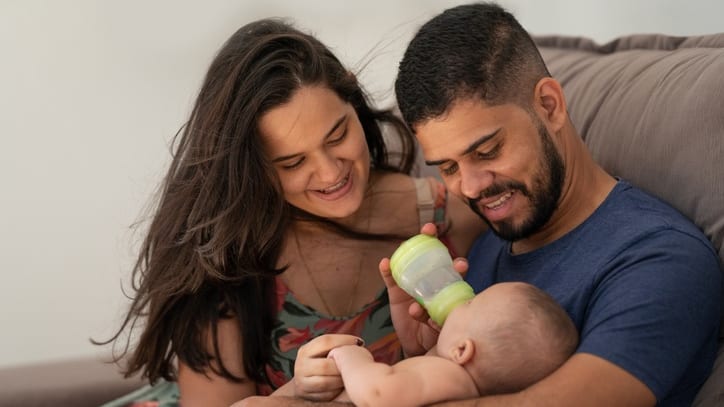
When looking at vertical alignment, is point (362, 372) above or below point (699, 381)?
above

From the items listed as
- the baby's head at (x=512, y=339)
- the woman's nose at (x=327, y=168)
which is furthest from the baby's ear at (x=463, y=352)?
the woman's nose at (x=327, y=168)

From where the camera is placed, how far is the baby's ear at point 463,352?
1380 millimetres

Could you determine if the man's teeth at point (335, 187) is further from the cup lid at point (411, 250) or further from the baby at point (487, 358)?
the baby at point (487, 358)

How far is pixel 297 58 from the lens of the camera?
5.87 ft

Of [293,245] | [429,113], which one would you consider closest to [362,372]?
[429,113]

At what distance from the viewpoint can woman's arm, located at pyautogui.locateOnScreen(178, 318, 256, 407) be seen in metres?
1.89

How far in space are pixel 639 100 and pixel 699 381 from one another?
1.86 feet

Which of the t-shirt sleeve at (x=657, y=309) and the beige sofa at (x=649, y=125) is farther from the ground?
the beige sofa at (x=649, y=125)

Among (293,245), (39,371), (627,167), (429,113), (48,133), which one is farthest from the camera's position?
(48,133)

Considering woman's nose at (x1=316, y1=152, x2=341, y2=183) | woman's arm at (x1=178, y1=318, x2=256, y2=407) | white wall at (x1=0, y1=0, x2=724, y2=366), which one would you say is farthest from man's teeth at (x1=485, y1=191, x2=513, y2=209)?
white wall at (x1=0, y1=0, x2=724, y2=366)

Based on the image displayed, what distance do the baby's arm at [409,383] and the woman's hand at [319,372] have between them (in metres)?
0.05

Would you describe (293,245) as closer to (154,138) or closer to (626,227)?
(626,227)

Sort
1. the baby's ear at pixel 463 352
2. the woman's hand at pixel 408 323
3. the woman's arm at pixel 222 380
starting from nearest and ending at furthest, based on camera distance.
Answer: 1. the baby's ear at pixel 463 352
2. the woman's hand at pixel 408 323
3. the woman's arm at pixel 222 380

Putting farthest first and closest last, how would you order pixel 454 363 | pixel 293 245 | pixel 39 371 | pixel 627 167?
1. pixel 39 371
2. pixel 293 245
3. pixel 627 167
4. pixel 454 363
